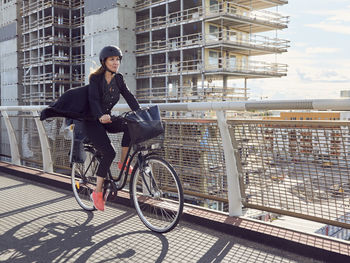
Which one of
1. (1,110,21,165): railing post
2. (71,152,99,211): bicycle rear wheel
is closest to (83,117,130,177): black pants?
(71,152,99,211): bicycle rear wheel

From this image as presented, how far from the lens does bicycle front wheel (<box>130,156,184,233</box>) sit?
12.9 feet

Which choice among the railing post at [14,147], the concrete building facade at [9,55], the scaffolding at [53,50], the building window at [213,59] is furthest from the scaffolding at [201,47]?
the railing post at [14,147]

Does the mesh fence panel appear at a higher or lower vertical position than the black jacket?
lower

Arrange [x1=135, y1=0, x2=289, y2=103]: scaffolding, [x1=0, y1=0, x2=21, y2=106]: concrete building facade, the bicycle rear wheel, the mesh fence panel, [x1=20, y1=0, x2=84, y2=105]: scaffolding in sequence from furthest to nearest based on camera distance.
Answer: [x1=0, y1=0, x2=21, y2=106]: concrete building facade, [x1=20, y1=0, x2=84, y2=105]: scaffolding, [x1=135, y1=0, x2=289, y2=103]: scaffolding, the bicycle rear wheel, the mesh fence panel

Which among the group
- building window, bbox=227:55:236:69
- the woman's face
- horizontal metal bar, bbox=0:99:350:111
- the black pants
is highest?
building window, bbox=227:55:236:69

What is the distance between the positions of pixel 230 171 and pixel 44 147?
3756 millimetres

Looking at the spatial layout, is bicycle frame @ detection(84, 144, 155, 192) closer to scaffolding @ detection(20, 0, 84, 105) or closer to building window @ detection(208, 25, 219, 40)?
building window @ detection(208, 25, 219, 40)

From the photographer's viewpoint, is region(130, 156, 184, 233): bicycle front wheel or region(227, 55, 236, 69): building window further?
region(227, 55, 236, 69): building window

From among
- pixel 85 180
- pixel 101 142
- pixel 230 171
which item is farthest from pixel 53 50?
pixel 230 171

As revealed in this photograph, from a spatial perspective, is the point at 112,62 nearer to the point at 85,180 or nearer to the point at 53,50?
the point at 85,180

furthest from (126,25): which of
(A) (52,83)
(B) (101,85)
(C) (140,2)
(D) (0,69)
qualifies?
(B) (101,85)

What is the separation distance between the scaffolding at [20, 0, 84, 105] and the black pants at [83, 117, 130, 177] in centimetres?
4608

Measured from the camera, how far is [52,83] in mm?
50344

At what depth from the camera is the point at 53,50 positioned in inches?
1962
